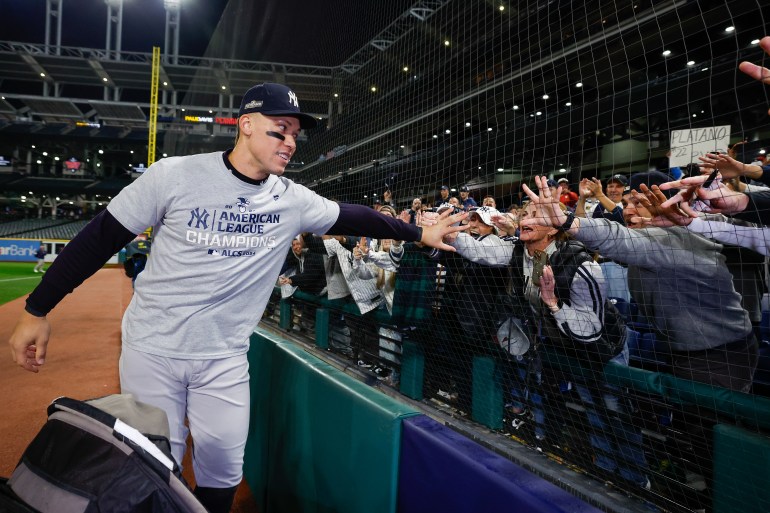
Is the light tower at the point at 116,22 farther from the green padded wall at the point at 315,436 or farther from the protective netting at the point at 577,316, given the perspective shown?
the green padded wall at the point at 315,436

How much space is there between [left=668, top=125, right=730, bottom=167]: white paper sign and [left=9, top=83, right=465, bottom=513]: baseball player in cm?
188

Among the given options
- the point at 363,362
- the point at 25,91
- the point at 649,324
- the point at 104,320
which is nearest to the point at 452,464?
the point at 649,324

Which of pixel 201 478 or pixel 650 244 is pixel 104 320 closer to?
pixel 201 478

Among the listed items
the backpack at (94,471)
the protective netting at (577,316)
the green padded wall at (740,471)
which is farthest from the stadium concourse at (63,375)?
the green padded wall at (740,471)

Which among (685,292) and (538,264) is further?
(538,264)

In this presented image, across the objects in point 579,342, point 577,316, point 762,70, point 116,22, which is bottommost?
point 579,342

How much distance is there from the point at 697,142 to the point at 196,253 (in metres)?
2.32

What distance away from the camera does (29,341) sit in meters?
1.44

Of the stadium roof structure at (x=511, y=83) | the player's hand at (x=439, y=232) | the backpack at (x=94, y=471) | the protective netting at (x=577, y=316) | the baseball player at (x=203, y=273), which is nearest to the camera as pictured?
the backpack at (x=94, y=471)

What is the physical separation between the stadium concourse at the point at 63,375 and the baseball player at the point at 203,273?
101 cm

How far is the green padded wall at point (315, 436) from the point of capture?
1.28 meters

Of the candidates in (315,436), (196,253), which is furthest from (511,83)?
(315,436)

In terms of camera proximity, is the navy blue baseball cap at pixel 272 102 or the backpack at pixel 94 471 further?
the navy blue baseball cap at pixel 272 102

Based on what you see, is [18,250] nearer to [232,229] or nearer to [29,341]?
[29,341]
